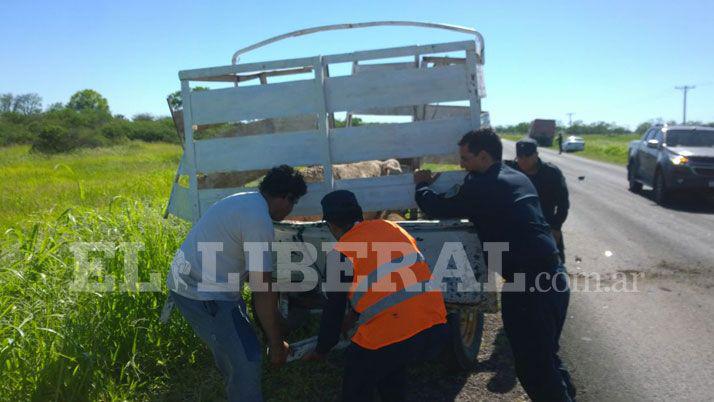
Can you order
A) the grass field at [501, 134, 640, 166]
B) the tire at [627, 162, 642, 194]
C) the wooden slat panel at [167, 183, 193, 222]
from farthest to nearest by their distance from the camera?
1. the grass field at [501, 134, 640, 166]
2. the tire at [627, 162, 642, 194]
3. the wooden slat panel at [167, 183, 193, 222]

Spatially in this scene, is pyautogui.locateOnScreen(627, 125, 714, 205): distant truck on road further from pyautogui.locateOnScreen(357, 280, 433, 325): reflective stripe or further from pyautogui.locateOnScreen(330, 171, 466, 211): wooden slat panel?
pyautogui.locateOnScreen(357, 280, 433, 325): reflective stripe

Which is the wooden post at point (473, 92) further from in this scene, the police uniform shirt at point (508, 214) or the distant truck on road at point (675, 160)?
the distant truck on road at point (675, 160)

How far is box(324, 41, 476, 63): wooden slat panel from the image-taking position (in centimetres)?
385

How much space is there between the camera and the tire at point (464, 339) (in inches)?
158

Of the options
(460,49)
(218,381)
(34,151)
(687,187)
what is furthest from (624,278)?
(34,151)

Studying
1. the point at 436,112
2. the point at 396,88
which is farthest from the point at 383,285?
the point at 436,112

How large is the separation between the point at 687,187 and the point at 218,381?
462 inches

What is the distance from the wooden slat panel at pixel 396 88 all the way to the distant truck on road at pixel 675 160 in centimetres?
1069

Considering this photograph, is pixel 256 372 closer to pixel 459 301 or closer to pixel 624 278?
pixel 459 301

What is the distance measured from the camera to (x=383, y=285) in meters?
2.71

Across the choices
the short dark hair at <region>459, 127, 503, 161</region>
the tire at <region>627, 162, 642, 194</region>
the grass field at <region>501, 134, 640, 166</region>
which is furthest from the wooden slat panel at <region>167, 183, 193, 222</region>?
the grass field at <region>501, 134, 640, 166</region>

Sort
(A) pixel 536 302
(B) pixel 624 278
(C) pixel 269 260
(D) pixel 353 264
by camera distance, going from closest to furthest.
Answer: (D) pixel 353 264 → (C) pixel 269 260 → (A) pixel 536 302 → (B) pixel 624 278

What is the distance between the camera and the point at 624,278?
6.96 m

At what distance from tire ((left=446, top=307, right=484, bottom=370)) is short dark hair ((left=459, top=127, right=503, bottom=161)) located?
1130 millimetres
